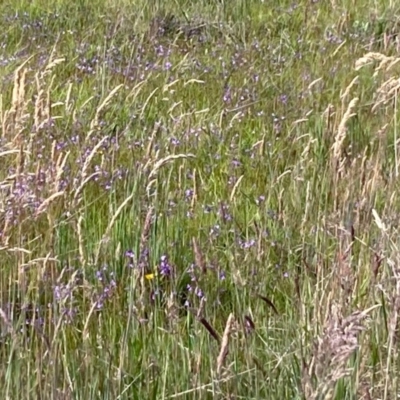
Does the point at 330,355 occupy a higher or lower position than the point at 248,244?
higher

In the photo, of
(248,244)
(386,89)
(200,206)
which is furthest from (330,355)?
(200,206)

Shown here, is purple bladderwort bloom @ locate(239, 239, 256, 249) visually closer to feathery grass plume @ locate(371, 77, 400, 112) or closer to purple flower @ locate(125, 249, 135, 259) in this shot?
purple flower @ locate(125, 249, 135, 259)

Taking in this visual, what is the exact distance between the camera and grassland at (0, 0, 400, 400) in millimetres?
1614

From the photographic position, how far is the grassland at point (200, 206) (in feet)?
5.30

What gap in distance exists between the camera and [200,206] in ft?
9.05

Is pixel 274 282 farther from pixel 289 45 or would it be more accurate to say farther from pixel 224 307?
pixel 289 45

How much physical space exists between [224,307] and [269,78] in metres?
2.13

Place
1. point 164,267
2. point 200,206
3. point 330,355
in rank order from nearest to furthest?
point 330,355, point 164,267, point 200,206

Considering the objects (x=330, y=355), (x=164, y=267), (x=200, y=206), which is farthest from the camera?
(x=200, y=206)

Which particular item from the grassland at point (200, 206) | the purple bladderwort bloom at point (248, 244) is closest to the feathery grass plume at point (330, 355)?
the grassland at point (200, 206)

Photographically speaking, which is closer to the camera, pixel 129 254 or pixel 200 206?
pixel 129 254

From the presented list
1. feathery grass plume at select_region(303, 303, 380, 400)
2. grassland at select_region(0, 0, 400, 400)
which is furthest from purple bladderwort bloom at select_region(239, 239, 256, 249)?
feathery grass plume at select_region(303, 303, 380, 400)

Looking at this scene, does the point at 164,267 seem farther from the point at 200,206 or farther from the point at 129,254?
the point at 200,206

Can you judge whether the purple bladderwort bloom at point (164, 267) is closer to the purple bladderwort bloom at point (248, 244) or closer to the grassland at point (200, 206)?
the grassland at point (200, 206)
